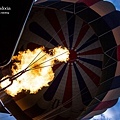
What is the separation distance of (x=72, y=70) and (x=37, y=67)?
1476 millimetres

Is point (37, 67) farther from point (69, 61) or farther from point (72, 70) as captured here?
point (72, 70)

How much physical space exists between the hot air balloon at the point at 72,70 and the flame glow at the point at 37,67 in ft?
0.69

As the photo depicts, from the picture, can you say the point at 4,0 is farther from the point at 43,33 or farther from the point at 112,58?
the point at 43,33

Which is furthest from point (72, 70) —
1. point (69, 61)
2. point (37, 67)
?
point (37, 67)

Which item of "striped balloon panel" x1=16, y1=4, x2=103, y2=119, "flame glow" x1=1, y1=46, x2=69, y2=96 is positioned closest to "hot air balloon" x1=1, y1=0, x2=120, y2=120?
"striped balloon panel" x1=16, y1=4, x2=103, y2=119

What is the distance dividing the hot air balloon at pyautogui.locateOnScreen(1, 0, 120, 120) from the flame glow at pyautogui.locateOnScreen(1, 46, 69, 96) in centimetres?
21

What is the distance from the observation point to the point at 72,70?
33.9 feet

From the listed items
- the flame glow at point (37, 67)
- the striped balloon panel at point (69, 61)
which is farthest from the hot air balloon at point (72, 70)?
the flame glow at point (37, 67)

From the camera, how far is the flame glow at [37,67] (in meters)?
9.63

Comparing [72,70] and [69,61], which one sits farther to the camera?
[72,70]

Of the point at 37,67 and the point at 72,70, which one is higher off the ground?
the point at 37,67

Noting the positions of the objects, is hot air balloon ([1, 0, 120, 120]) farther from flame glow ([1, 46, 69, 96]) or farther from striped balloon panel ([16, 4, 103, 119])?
flame glow ([1, 46, 69, 96])

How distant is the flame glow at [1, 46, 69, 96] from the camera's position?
9633mm

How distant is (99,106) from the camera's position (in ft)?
31.7
